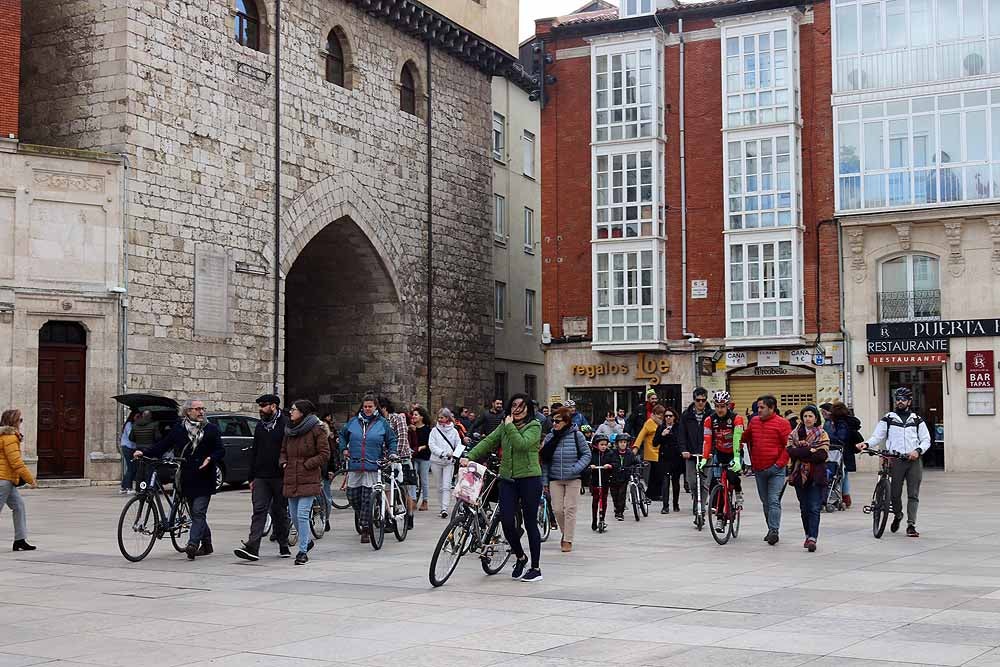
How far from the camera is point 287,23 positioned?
31391mm

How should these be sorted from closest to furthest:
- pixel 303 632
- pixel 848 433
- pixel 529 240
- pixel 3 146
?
pixel 303 632
pixel 848 433
pixel 3 146
pixel 529 240

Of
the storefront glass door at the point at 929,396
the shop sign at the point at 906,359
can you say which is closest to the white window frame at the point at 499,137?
the shop sign at the point at 906,359

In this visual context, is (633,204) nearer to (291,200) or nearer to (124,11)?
(291,200)

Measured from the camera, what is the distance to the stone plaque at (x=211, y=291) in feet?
93.0

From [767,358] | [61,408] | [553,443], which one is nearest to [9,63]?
[61,408]

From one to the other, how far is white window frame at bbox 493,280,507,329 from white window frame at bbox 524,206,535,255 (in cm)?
265

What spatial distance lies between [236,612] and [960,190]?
2605cm

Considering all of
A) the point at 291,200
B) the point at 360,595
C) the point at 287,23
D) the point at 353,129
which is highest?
the point at 287,23

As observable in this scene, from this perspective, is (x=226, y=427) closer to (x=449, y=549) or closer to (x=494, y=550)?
(x=494, y=550)

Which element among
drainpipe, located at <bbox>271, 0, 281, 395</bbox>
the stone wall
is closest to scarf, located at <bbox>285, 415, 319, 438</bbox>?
the stone wall

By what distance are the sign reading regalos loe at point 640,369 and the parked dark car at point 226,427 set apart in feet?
39.5

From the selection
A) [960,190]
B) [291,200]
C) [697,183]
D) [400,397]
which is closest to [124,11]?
[291,200]

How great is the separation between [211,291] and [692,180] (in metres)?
13.5

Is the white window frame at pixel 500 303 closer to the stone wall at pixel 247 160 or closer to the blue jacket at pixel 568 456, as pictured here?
the stone wall at pixel 247 160
